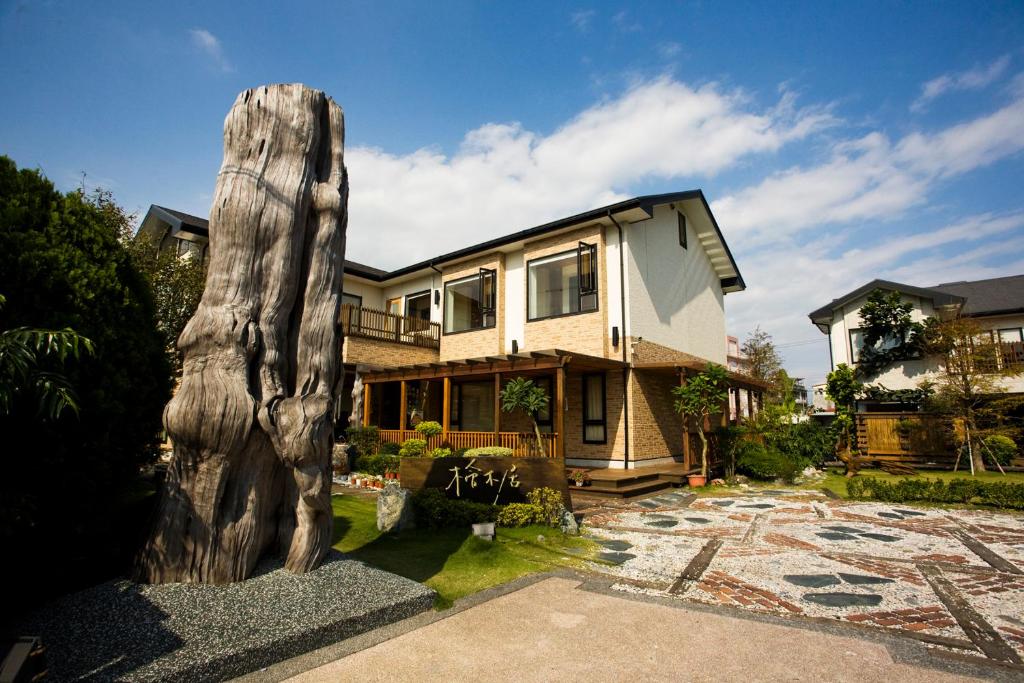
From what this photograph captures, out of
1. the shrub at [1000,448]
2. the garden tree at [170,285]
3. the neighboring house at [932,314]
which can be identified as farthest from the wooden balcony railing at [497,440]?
the neighboring house at [932,314]

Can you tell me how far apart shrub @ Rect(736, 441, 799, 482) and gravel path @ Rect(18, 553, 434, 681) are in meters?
13.1

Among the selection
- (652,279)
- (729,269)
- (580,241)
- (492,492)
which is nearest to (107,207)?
(492,492)

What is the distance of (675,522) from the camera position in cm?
948

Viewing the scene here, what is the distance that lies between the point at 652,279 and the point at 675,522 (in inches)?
355

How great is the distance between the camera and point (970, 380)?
17.3 metres

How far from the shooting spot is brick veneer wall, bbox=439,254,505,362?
711 inches

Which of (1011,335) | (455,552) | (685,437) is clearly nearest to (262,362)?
(455,552)

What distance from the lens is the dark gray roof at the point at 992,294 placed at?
22.5 meters

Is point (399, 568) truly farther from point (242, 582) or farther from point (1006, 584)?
point (1006, 584)

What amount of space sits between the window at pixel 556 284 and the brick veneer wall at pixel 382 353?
489 cm

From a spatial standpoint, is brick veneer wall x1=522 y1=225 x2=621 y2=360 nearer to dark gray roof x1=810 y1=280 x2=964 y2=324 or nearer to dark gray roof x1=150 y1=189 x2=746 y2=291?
dark gray roof x1=150 y1=189 x2=746 y2=291

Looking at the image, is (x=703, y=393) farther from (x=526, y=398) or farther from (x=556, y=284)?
(x=556, y=284)

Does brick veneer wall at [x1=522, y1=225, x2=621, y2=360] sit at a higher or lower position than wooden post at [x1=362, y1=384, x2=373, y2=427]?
higher

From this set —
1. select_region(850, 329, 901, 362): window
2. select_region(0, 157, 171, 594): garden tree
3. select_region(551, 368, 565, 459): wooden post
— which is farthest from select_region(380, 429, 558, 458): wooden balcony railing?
select_region(850, 329, 901, 362): window
